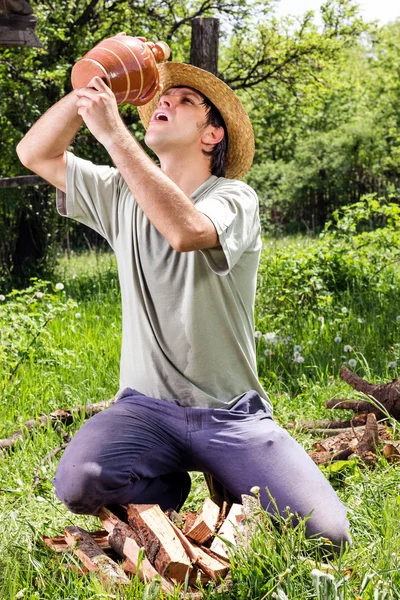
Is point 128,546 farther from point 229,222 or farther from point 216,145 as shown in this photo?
point 216,145

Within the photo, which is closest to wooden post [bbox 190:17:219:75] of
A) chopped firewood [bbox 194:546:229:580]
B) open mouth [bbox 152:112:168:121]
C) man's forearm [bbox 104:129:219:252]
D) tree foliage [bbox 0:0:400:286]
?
tree foliage [bbox 0:0:400:286]

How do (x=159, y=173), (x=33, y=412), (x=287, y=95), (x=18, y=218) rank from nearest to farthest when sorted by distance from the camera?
(x=159, y=173) → (x=33, y=412) → (x=18, y=218) → (x=287, y=95)

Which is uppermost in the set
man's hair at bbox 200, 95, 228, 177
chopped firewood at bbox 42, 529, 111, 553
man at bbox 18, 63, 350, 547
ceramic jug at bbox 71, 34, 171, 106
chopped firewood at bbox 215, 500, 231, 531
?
ceramic jug at bbox 71, 34, 171, 106

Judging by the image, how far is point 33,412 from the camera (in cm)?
454

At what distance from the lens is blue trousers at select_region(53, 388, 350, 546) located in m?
2.67

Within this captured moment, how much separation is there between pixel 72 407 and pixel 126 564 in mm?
2158

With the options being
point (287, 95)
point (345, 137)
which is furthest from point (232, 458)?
point (345, 137)

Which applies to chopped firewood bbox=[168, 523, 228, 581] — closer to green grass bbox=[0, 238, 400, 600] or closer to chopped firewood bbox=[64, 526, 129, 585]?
green grass bbox=[0, 238, 400, 600]

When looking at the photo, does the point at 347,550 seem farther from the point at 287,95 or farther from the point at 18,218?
the point at 287,95

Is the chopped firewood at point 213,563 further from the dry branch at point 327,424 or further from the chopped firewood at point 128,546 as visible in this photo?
the dry branch at point 327,424

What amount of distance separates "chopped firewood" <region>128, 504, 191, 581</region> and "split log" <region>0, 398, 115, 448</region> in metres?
1.56

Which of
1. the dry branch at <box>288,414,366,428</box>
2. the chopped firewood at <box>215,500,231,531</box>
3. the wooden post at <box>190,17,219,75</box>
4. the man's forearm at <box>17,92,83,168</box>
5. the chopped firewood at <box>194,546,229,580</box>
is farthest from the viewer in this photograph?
the wooden post at <box>190,17,219,75</box>

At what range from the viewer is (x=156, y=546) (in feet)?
8.02

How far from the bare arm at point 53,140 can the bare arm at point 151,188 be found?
0.29m
